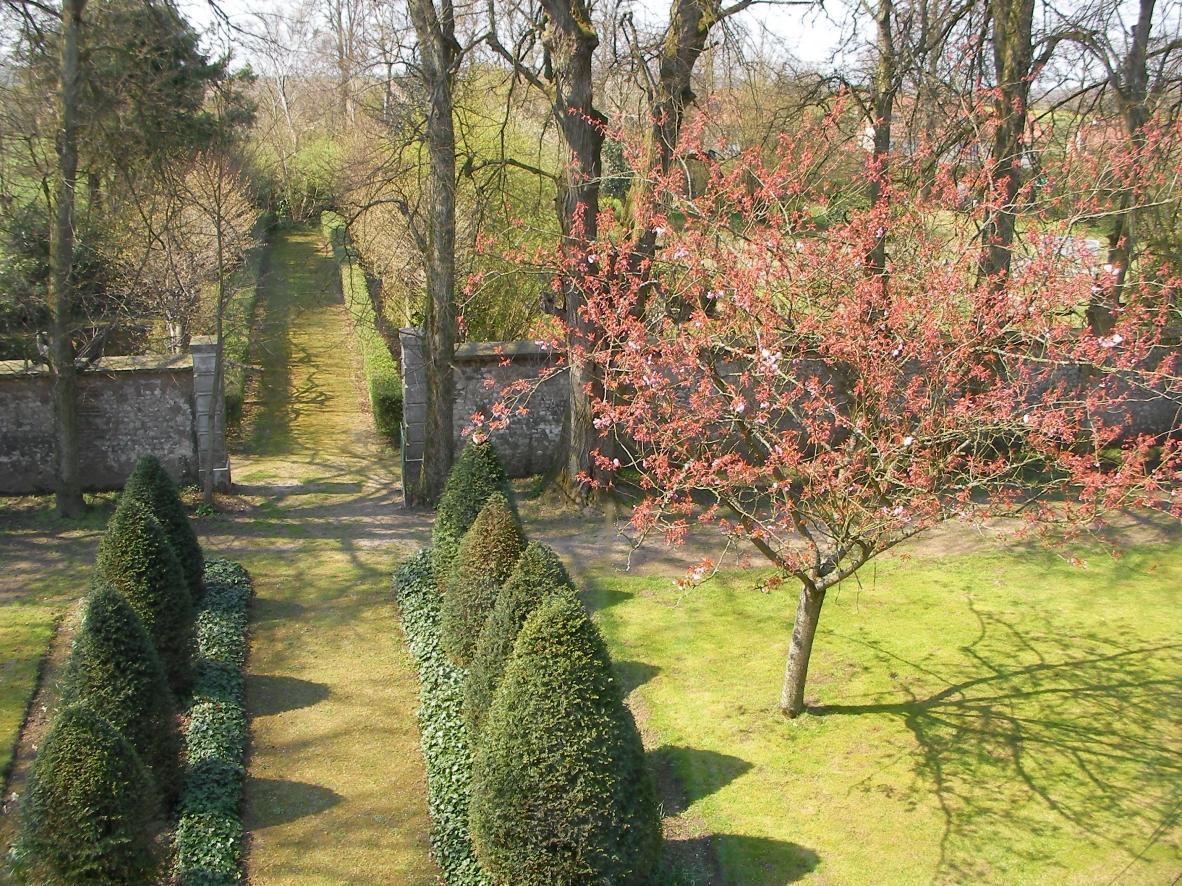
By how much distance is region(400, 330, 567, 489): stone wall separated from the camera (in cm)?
1318

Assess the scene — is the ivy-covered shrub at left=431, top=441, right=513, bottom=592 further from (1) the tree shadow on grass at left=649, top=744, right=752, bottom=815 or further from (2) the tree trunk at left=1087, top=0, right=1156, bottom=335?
(2) the tree trunk at left=1087, top=0, right=1156, bottom=335

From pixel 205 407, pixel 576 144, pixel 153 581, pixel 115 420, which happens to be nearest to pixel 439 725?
pixel 153 581

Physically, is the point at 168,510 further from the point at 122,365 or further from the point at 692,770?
the point at 692,770

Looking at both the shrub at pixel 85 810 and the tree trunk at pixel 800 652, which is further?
the tree trunk at pixel 800 652

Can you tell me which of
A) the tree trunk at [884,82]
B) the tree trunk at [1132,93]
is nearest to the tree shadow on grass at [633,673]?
the tree trunk at [884,82]

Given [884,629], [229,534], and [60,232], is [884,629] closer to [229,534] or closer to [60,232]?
[229,534]

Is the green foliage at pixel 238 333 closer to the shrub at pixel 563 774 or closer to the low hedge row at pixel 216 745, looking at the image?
the low hedge row at pixel 216 745

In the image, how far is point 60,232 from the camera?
11.6 meters

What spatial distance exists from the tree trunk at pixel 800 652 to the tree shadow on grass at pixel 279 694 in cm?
394

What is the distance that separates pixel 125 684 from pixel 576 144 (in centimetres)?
764

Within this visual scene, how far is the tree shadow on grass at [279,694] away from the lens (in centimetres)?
836

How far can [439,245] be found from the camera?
12.2 meters

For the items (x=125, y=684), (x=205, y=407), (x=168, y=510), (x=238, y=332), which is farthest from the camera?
(x=238, y=332)

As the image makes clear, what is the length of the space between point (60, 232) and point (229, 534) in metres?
4.06
